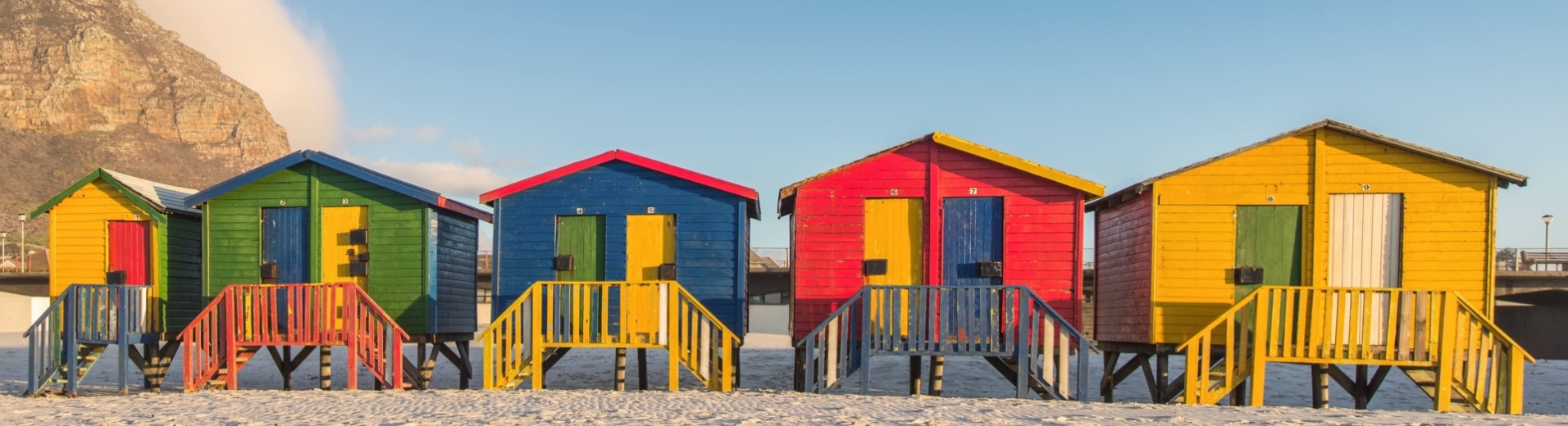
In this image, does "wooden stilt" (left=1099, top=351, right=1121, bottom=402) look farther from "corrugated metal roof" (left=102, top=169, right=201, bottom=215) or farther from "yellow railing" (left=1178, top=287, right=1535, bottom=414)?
"corrugated metal roof" (left=102, top=169, right=201, bottom=215)

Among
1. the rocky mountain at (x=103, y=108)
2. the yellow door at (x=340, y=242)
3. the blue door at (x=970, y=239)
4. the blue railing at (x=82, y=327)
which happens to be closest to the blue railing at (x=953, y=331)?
the blue door at (x=970, y=239)

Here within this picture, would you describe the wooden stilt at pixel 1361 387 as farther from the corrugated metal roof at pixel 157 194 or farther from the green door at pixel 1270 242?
the corrugated metal roof at pixel 157 194

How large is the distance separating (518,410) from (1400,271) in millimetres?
10504

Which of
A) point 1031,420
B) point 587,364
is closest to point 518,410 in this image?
point 1031,420

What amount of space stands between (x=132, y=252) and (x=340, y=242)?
12.8 feet

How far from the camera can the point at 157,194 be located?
1884cm

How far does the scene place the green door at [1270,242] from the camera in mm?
15062

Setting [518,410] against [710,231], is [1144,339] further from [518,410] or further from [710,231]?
[518,410]

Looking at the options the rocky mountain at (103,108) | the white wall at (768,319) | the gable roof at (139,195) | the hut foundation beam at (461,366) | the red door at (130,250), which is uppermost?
the rocky mountain at (103,108)

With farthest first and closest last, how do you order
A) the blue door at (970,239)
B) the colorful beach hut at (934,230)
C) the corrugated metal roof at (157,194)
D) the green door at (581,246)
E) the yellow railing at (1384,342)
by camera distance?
the corrugated metal roof at (157,194) → the green door at (581,246) → the blue door at (970,239) → the colorful beach hut at (934,230) → the yellow railing at (1384,342)

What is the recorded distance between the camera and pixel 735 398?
14.2 m

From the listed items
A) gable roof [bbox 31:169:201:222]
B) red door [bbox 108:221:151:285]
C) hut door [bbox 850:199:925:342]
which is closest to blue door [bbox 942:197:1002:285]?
hut door [bbox 850:199:925:342]

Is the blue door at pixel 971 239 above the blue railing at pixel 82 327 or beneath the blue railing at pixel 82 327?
above

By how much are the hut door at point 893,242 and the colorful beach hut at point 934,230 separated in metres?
0.01
